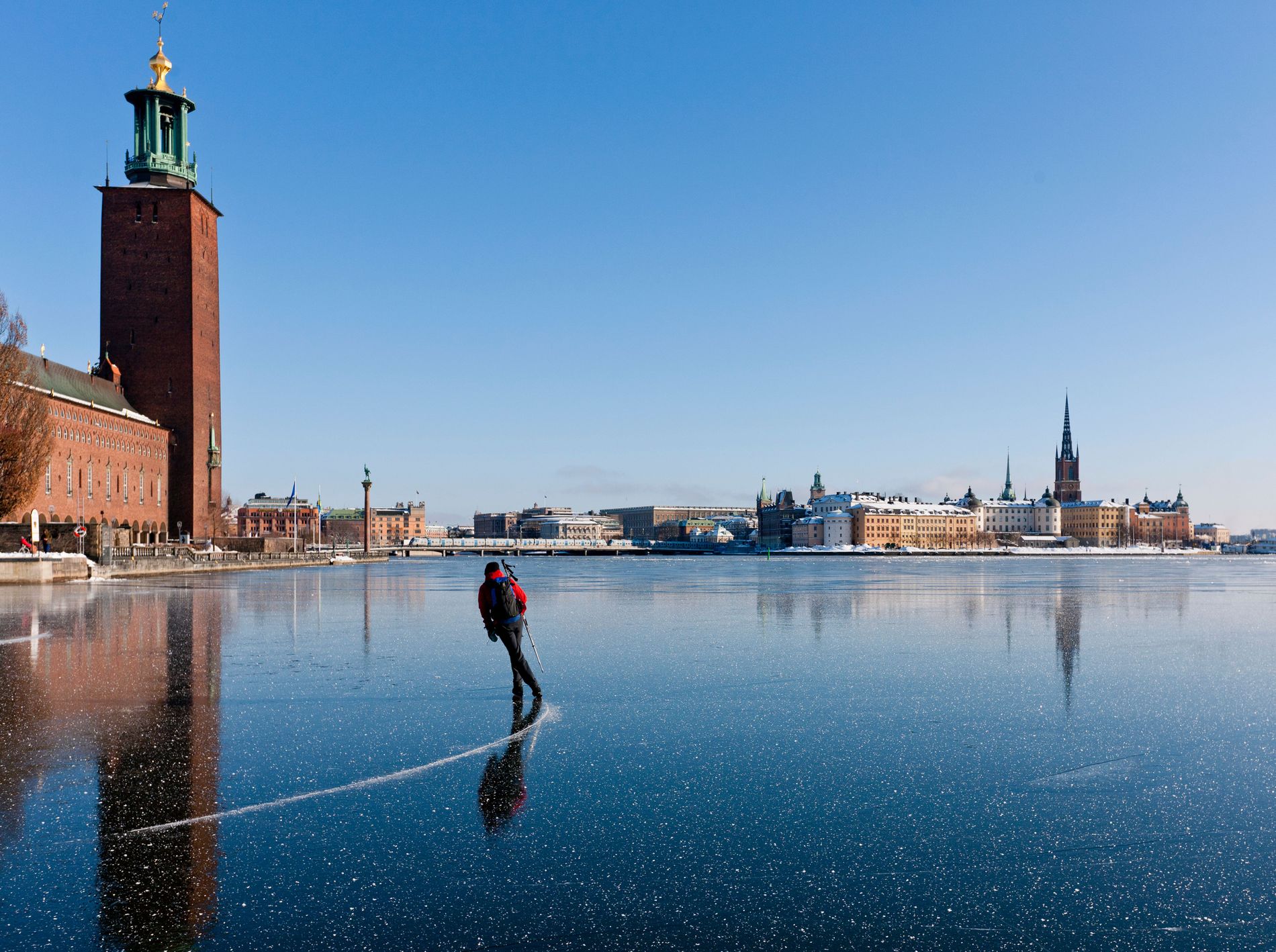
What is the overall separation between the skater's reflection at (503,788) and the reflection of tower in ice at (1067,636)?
6249 millimetres

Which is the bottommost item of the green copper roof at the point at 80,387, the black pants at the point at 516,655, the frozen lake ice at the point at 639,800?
the frozen lake ice at the point at 639,800

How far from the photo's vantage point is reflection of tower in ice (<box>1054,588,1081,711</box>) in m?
13.4

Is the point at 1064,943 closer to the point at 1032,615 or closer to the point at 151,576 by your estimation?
the point at 1032,615

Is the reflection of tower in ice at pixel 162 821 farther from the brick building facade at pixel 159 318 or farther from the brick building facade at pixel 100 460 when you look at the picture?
the brick building facade at pixel 159 318

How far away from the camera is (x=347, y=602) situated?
108 feet

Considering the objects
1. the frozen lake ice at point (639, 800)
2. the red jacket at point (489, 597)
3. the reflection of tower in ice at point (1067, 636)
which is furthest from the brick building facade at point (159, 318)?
the red jacket at point (489, 597)

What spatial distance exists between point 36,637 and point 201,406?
8711cm

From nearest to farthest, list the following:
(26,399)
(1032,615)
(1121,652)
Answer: (1121,652)
(1032,615)
(26,399)

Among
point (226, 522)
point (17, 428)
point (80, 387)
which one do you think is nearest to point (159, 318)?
point (80, 387)

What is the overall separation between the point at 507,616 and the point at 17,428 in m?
42.3

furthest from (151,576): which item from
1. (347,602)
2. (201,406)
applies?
(201,406)

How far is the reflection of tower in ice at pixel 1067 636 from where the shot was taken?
526 inches

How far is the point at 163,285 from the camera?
316ft

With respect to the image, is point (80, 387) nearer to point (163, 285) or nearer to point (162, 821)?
point (163, 285)
